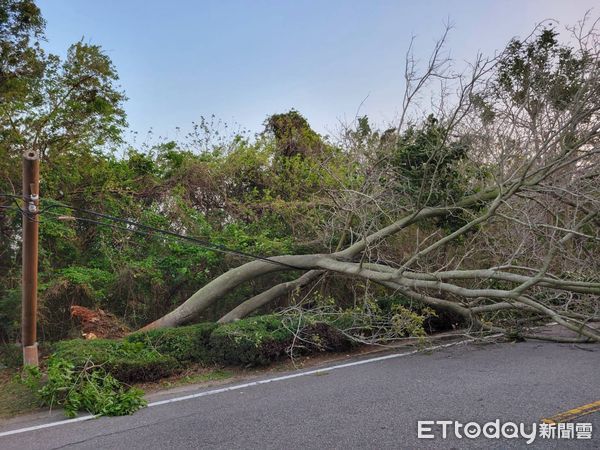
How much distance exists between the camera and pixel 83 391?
17.6ft

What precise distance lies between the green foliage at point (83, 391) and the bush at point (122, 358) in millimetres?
138

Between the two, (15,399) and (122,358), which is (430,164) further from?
(15,399)

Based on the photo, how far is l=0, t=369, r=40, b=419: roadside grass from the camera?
18.0 ft

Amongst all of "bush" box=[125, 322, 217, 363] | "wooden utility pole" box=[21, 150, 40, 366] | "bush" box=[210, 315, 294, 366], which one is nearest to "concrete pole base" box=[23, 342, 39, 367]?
"wooden utility pole" box=[21, 150, 40, 366]

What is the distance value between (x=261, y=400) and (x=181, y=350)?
2111 mm

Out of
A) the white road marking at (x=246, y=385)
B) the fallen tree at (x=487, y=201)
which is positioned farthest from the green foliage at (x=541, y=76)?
the white road marking at (x=246, y=385)

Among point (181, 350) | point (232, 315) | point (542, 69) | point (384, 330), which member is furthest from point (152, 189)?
point (542, 69)

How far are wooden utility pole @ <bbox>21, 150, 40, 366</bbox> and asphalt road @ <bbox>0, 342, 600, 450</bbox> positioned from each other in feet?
5.66

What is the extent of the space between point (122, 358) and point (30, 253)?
74.7 inches

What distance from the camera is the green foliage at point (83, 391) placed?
17.1 feet

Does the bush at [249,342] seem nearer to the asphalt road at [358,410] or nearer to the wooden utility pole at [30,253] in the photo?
the asphalt road at [358,410]

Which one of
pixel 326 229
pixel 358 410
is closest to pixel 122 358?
pixel 358 410

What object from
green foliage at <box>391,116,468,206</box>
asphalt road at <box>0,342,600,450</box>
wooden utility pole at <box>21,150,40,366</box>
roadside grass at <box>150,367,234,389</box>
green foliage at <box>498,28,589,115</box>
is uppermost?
green foliage at <box>498,28,589,115</box>

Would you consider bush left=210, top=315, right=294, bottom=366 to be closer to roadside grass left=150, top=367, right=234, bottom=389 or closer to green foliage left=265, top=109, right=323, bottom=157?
roadside grass left=150, top=367, right=234, bottom=389
